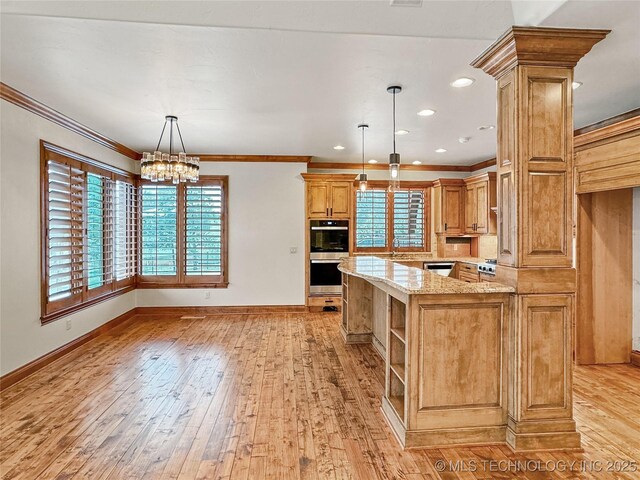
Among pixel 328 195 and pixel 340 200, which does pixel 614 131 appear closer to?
pixel 340 200

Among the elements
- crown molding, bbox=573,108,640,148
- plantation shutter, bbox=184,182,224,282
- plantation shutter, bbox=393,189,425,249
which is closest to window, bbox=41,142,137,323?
plantation shutter, bbox=184,182,224,282

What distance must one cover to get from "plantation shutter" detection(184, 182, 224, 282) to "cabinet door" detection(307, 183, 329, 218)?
57.4 inches

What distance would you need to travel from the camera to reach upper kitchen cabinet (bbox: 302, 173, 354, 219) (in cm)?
659

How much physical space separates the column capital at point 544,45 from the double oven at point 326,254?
437 cm

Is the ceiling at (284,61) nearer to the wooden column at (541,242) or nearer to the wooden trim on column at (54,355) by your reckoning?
the wooden column at (541,242)

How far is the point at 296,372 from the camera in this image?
12.7 ft

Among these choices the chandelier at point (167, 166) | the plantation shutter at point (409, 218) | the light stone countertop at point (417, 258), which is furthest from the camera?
the plantation shutter at point (409, 218)

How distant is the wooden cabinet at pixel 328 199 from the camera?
6.60 m

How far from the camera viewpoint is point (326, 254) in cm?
662

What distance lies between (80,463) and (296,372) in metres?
1.94

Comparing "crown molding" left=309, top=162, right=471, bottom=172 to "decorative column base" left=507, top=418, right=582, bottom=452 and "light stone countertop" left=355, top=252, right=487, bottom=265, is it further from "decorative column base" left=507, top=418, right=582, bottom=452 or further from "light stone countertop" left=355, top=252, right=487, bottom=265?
"decorative column base" left=507, top=418, right=582, bottom=452

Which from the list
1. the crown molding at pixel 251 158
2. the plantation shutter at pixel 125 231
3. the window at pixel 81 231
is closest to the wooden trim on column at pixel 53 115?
the window at pixel 81 231

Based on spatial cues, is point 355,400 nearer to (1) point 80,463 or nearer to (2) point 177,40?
(1) point 80,463

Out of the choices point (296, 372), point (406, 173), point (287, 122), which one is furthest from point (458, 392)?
point (406, 173)
